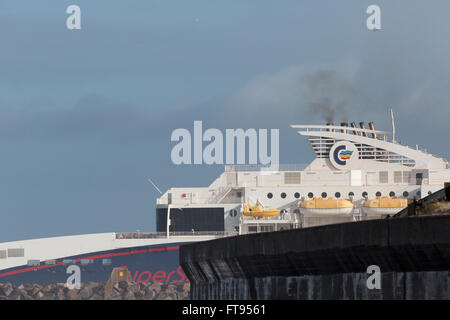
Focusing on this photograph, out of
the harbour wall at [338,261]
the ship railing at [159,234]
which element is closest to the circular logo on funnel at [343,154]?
the ship railing at [159,234]

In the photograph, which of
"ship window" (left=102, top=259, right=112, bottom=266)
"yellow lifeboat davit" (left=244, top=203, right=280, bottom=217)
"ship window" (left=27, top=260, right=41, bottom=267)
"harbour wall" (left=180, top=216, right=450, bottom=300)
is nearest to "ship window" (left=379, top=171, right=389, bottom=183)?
"yellow lifeboat davit" (left=244, top=203, right=280, bottom=217)

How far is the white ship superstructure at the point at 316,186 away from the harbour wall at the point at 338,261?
62.3 meters

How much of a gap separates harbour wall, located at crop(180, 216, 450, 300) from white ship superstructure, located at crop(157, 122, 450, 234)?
62.3 meters

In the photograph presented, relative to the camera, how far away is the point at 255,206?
8275 centimetres

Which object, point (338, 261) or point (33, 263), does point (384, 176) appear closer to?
point (33, 263)

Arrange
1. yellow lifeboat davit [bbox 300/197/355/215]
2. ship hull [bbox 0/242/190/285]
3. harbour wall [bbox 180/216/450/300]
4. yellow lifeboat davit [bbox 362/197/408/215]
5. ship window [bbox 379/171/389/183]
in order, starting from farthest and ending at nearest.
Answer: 1. ship window [bbox 379/171/389/183]
2. ship hull [bbox 0/242/190/285]
3. yellow lifeboat davit [bbox 300/197/355/215]
4. yellow lifeboat davit [bbox 362/197/408/215]
5. harbour wall [bbox 180/216/450/300]

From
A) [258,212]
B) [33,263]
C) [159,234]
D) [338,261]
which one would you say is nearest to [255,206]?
[258,212]

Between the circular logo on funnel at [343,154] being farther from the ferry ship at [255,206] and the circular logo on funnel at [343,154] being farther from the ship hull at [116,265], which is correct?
the ship hull at [116,265]

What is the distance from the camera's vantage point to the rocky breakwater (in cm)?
8106

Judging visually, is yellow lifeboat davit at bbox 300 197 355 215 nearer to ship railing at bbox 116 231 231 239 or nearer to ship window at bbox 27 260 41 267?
ship railing at bbox 116 231 231 239

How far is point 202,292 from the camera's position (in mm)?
22375
